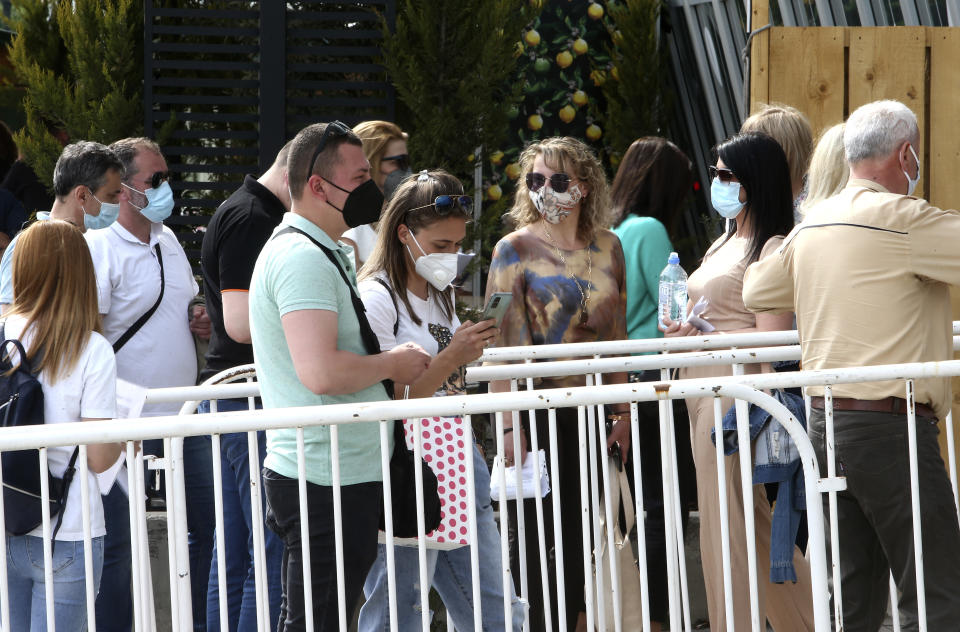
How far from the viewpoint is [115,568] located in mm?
4066

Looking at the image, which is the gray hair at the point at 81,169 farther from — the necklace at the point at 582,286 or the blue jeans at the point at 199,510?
the necklace at the point at 582,286

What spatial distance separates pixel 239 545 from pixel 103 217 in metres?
1.46

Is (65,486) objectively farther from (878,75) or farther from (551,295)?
(878,75)

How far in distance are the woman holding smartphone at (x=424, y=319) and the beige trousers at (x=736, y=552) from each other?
→ 0.83 meters

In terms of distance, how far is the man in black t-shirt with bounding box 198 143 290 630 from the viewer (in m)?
3.93

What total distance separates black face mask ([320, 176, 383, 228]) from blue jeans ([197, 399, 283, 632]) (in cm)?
122

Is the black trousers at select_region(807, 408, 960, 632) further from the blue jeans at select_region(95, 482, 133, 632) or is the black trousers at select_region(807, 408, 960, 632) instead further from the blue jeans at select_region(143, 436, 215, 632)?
the blue jeans at select_region(95, 482, 133, 632)

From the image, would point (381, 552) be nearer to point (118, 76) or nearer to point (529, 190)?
point (529, 190)

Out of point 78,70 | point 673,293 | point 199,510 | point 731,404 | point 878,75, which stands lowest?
point 199,510

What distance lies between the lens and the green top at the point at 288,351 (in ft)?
9.69

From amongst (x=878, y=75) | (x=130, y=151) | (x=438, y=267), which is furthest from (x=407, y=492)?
(x=878, y=75)

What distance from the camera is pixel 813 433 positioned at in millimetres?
3594

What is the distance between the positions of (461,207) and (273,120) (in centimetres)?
384

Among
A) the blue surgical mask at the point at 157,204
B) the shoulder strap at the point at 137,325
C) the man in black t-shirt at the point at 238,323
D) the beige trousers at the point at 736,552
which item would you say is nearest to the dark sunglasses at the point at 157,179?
the blue surgical mask at the point at 157,204
